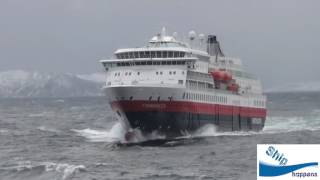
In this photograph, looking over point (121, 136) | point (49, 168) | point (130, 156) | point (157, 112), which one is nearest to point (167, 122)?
point (157, 112)

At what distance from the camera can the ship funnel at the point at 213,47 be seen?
80863 millimetres

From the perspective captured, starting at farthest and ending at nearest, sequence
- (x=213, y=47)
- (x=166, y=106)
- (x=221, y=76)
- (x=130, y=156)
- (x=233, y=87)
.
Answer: (x=213, y=47) → (x=233, y=87) → (x=221, y=76) → (x=166, y=106) → (x=130, y=156)

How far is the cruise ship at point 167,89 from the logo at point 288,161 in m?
46.5

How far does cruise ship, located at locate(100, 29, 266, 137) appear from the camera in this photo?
59469mm

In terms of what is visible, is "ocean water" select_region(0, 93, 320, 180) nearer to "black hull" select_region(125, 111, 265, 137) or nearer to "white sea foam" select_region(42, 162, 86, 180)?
"white sea foam" select_region(42, 162, 86, 180)

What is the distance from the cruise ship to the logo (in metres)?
46.5

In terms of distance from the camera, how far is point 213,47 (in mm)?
81438

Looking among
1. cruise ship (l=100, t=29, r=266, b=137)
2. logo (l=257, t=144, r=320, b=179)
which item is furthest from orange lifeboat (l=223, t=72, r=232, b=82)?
logo (l=257, t=144, r=320, b=179)

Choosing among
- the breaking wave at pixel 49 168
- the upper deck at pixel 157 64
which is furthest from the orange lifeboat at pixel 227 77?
the breaking wave at pixel 49 168

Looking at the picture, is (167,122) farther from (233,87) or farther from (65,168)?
(65,168)

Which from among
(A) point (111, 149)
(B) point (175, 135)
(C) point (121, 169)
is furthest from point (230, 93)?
(C) point (121, 169)

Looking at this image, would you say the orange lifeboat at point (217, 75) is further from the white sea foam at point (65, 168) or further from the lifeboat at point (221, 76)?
the white sea foam at point (65, 168)

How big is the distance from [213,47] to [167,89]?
2309cm

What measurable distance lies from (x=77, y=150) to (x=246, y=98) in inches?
1214
